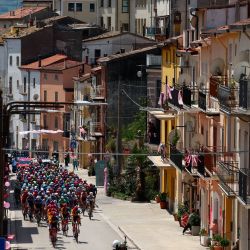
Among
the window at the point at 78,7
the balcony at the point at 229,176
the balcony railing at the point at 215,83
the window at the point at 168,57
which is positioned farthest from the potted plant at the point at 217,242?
the window at the point at 78,7

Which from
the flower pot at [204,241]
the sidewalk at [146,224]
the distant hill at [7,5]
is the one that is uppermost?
the distant hill at [7,5]

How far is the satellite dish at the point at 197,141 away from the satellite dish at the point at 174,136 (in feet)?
23.1

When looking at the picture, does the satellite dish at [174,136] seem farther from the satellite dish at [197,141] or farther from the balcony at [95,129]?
the balcony at [95,129]

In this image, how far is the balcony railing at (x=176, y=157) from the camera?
64.4 m

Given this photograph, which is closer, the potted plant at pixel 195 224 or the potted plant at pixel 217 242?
the potted plant at pixel 217 242

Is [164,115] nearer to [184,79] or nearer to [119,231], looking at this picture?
[184,79]

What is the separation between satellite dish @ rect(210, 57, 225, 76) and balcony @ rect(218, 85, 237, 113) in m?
3.99

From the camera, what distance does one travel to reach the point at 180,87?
211ft

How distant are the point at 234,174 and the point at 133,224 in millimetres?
16705

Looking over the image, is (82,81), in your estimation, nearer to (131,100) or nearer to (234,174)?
(131,100)

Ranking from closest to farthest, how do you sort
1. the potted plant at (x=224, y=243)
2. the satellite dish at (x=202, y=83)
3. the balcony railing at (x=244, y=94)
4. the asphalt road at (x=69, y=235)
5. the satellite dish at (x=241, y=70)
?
the balcony railing at (x=244, y=94)
the satellite dish at (x=241, y=70)
the potted plant at (x=224, y=243)
the asphalt road at (x=69, y=235)
the satellite dish at (x=202, y=83)

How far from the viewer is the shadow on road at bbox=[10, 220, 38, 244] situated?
59441 mm

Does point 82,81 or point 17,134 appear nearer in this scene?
point 82,81

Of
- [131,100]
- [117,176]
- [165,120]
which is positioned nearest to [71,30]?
[131,100]
